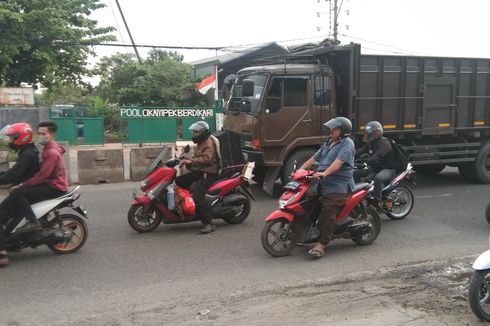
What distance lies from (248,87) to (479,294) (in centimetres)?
596

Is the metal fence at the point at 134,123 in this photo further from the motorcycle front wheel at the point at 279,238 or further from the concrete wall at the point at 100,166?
the motorcycle front wheel at the point at 279,238

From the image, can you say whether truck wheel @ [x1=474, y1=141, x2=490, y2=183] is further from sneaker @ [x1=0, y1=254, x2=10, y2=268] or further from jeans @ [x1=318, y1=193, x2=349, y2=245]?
sneaker @ [x1=0, y1=254, x2=10, y2=268]

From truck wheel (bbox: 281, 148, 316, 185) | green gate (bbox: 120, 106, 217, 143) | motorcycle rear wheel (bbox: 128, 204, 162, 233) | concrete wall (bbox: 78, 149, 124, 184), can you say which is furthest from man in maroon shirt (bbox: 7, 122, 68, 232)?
green gate (bbox: 120, 106, 217, 143)

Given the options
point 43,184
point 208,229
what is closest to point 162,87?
point 208,229

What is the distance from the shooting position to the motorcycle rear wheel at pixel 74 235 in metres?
6.03

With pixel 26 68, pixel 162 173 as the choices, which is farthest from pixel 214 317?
pixel 26 68

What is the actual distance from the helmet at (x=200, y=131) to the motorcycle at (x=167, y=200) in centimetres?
20

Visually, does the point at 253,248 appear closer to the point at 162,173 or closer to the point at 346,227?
the point at 346,227

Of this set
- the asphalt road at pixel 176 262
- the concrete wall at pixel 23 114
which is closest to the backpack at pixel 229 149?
the asphalt road at pixel 176 262

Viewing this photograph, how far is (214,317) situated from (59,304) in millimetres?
1461

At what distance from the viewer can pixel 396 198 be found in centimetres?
805

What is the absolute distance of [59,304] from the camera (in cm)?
455

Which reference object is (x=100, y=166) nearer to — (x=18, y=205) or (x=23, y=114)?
(x=18, y=205)

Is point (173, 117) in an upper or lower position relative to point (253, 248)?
upper
